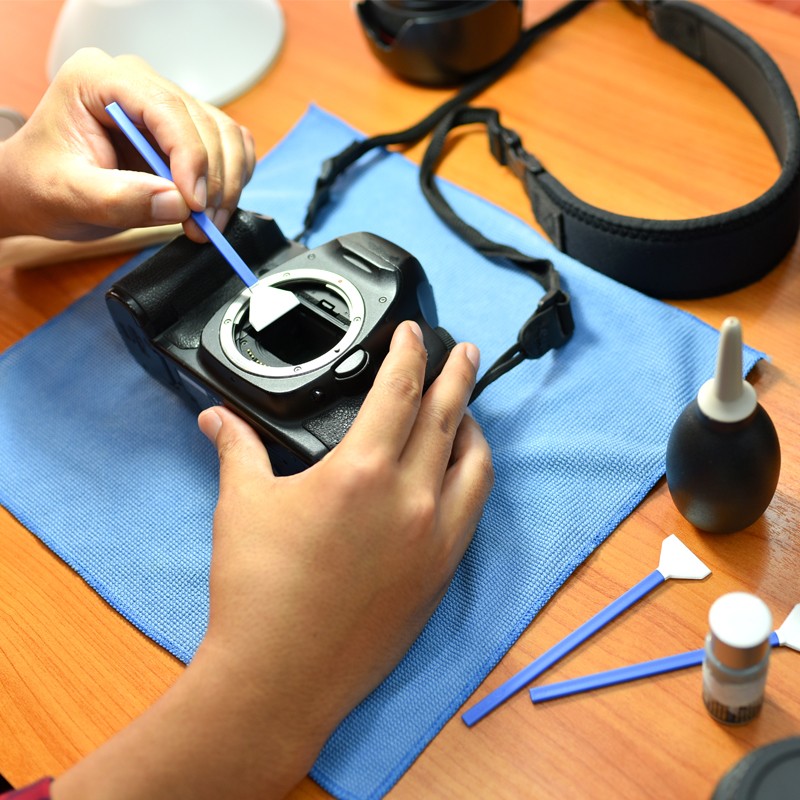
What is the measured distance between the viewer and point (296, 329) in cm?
68

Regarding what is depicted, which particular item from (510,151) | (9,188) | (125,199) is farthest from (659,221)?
(9,188)

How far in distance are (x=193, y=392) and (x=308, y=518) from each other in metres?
0.20

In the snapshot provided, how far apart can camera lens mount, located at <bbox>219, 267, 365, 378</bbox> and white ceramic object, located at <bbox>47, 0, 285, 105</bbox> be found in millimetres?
431

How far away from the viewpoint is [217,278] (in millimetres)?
723

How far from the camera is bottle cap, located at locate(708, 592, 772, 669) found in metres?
0.47

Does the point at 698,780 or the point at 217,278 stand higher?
the point at 217,278

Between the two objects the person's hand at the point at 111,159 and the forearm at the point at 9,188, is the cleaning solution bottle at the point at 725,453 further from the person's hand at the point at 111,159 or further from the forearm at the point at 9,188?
the forearm at the point at 9,188

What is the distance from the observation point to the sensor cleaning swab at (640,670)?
0.56 m

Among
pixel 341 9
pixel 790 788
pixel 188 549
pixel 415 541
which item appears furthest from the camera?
pixel 341 9

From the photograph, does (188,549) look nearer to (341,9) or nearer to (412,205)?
(412,205)

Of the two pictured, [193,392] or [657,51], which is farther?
[657,51]

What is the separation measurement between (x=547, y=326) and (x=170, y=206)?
0.30 meters

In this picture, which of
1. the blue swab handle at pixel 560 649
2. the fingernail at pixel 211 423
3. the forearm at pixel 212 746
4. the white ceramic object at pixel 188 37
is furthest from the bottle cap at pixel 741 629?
the white ceramic object at pixel 188 37

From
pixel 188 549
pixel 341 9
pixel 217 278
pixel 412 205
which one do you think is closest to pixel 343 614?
pixel 188 549
